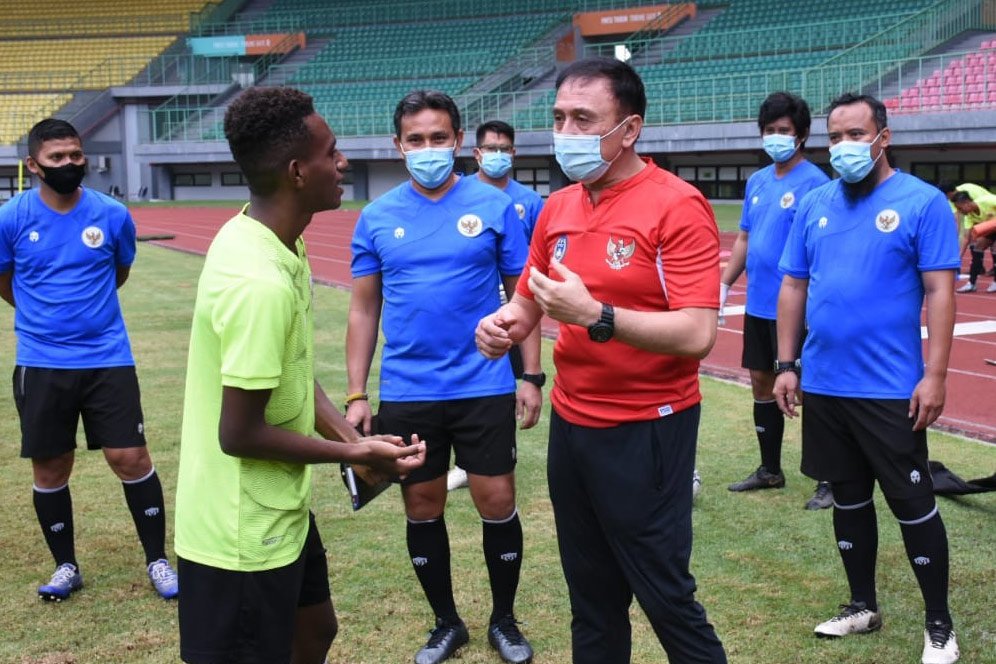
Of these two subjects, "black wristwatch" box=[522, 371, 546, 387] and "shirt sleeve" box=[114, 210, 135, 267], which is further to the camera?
"shirt sleeve" box=[114, 210, 135, 267]

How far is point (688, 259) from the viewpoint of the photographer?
Result: 3145 millimetres

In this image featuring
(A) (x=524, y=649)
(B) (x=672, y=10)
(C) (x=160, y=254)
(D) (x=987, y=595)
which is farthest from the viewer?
(B) (x=672, y=10)

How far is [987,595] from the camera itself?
4.96m

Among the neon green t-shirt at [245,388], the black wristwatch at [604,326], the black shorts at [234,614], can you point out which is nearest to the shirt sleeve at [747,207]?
the black wristwatch at [604,326]

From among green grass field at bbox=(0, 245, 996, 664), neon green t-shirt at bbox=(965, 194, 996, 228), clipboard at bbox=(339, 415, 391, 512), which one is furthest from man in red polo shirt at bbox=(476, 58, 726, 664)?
neon green t-shirt at bbox=(965, 194, 996, 228)

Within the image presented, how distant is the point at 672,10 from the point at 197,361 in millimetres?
39215

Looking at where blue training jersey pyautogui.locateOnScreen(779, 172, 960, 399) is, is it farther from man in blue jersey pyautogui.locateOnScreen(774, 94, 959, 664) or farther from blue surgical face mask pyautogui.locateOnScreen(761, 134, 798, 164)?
blue surgical face mask pyautogui.locateOnScreen(761, 134, 798, 164)

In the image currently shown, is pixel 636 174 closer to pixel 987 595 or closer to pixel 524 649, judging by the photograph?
pixel 524 649

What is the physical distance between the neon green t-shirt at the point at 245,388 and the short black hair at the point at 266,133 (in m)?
0.12

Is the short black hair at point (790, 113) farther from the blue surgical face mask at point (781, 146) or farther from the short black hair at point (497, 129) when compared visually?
the short black hair at point (497, 129)

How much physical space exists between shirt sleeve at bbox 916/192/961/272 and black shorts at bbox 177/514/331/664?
2609mm

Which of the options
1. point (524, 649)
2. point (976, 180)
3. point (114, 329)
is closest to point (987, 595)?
point (524, 649)

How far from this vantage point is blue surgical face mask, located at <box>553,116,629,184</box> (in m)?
3.27

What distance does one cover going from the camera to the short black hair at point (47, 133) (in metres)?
5.10
